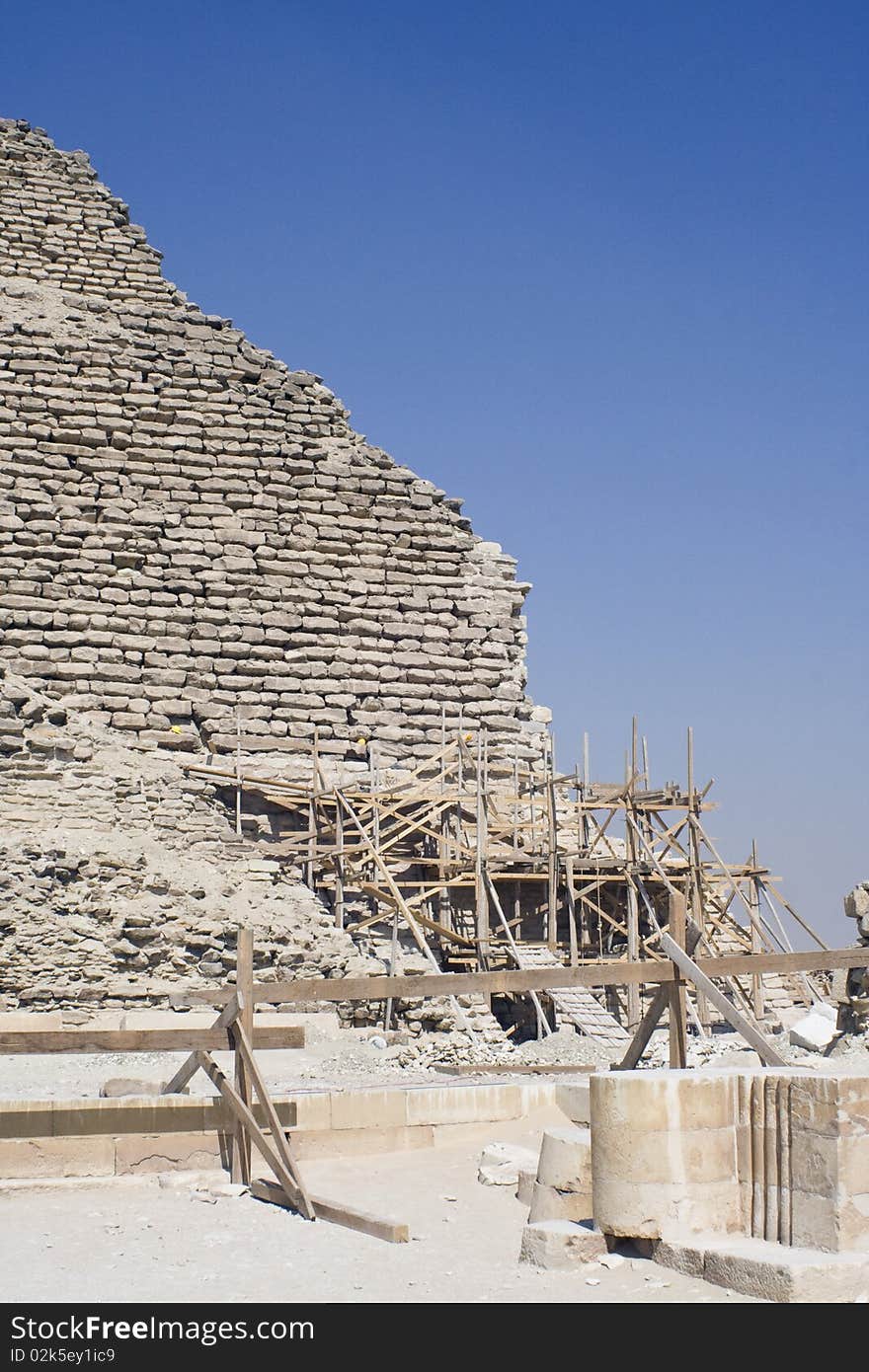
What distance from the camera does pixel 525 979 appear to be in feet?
27.8

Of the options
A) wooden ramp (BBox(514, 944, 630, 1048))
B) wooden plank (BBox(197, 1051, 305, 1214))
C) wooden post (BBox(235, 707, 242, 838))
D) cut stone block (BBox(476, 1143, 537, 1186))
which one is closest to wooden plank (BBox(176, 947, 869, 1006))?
wooden plank (BBox(197, 1051, 305, 1214))

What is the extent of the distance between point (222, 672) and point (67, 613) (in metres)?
1.85

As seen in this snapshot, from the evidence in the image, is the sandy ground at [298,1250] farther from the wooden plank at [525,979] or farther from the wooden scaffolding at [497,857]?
the wooden scaffolding at [497,857]

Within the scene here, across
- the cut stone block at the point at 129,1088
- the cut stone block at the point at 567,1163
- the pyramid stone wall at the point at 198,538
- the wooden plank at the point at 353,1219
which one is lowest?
the wooden plank at the point at 353,1219

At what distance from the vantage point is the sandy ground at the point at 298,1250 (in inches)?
225

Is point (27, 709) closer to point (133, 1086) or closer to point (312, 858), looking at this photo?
point (312, 858)

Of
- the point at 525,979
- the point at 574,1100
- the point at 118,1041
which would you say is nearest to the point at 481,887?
the point at 574,1100

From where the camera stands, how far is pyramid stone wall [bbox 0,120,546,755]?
17.5 meters

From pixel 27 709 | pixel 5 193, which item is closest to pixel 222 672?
pixel 27 709

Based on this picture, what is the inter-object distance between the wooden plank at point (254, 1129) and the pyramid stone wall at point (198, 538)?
8.98 m

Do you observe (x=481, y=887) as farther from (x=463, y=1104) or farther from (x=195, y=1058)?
(x=195, y=1058)

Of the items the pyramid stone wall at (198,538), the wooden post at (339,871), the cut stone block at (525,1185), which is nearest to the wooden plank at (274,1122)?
the cut stone block at (525,1185)
